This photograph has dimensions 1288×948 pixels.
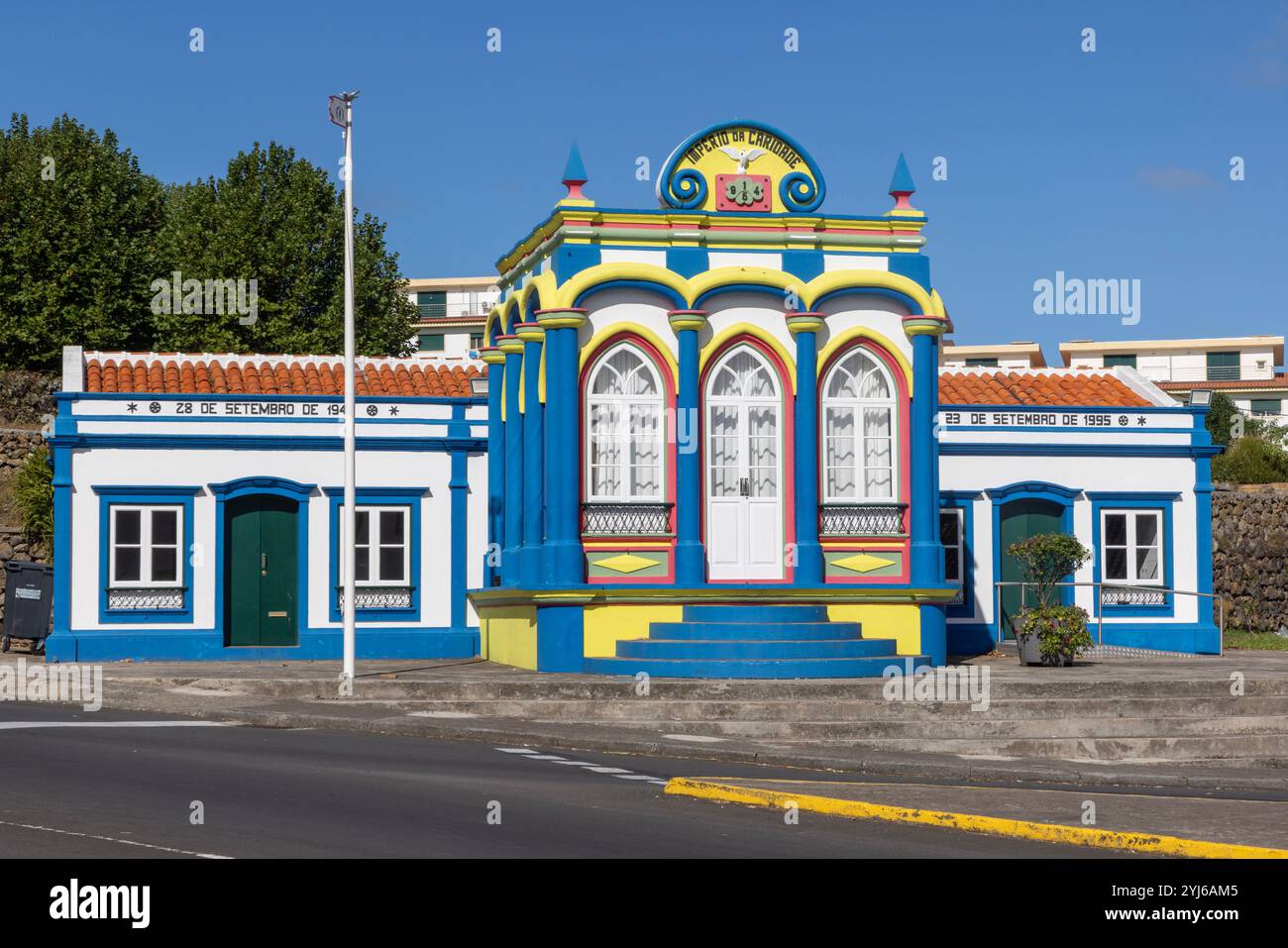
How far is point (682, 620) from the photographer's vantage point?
21.2 meters

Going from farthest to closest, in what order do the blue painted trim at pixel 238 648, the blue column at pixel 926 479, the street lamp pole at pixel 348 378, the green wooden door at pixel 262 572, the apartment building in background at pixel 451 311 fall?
the apartment building in background at pixel 451 311 < the green wooden door at pixel 262 572 < the blue painted trim at pixel 238 648 < the blue column at pixel 926 479 < the street lamp pole at pixel 348 378

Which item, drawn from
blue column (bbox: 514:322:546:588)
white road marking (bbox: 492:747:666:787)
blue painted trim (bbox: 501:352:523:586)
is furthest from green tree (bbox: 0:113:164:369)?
white road marking (bbox: 492:747:666:787)

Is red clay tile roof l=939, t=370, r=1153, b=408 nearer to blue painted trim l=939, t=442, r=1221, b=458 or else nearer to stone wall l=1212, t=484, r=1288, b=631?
blue painted trim l=939, t=442, r=1221, b=458

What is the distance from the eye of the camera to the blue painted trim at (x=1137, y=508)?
88.1 feet

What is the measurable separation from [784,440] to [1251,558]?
792 inches

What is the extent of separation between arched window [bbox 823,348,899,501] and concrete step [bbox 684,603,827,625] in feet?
6.30

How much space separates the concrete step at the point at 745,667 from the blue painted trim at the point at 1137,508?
7901 millimetres

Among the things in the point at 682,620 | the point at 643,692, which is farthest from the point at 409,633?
the point at 643,692

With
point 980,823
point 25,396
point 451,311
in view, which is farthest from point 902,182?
point 451,311

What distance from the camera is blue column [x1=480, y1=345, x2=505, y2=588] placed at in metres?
24.7

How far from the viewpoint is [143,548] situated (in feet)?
80.1

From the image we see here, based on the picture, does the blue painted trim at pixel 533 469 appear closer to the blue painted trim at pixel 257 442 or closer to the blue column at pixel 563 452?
the blue column at pixel 563 452

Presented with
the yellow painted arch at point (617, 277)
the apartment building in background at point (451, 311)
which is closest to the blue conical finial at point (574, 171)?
the yellow painted arch at point (617, 277)
